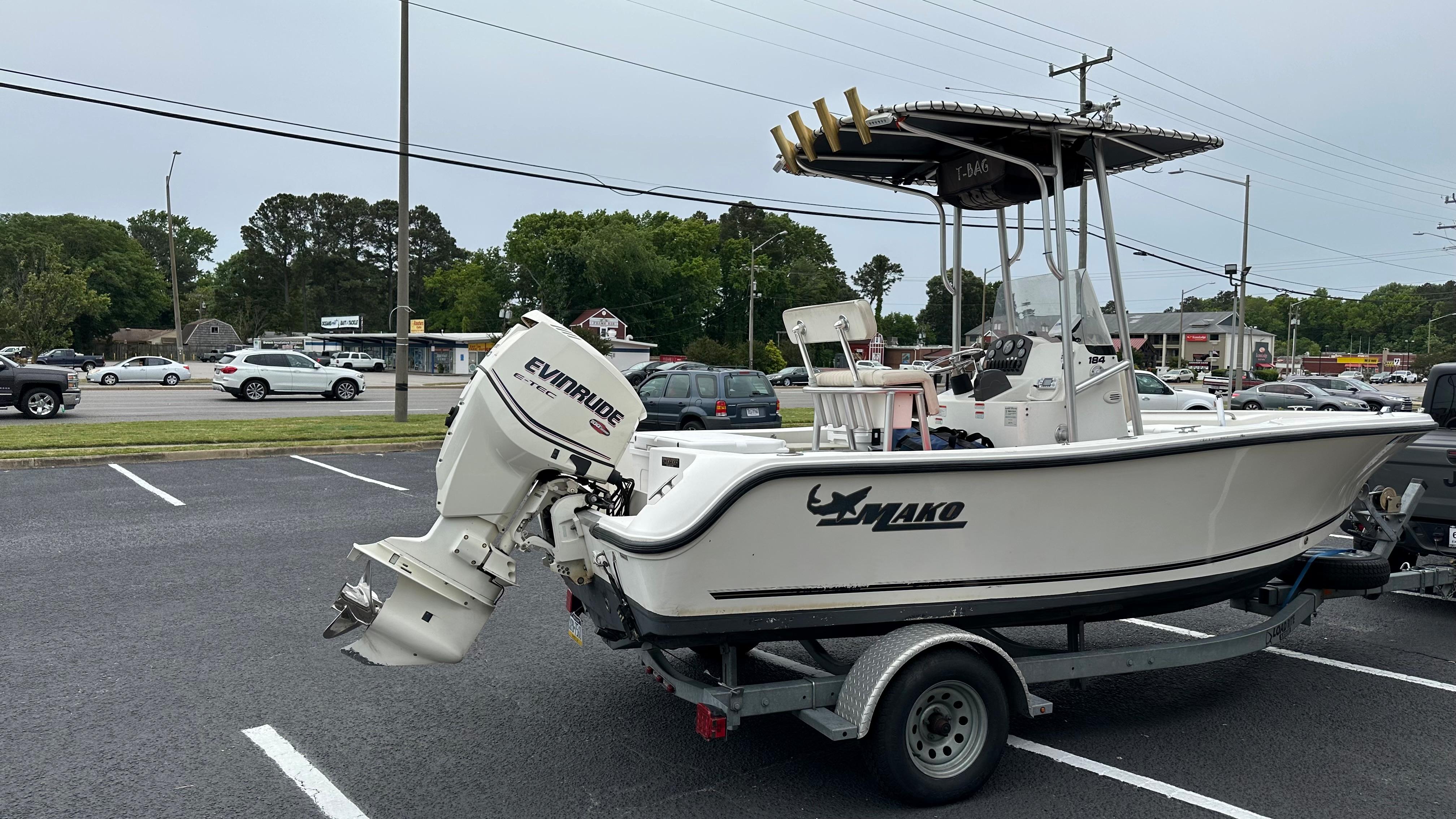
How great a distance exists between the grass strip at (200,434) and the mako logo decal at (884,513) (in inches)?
509

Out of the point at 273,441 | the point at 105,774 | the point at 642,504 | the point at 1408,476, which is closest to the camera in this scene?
the point at 105,774

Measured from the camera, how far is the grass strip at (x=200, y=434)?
13914 mm

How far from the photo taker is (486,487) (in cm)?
382

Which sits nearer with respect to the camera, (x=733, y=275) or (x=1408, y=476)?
(x=1408, y=476)

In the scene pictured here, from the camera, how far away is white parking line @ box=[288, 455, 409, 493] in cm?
1123

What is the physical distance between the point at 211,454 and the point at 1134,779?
13.3 meters

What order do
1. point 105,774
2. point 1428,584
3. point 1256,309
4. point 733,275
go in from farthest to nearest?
point 1256,309
point 733,275
point 1428,584
point 105,774

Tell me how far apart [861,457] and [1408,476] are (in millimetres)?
4831

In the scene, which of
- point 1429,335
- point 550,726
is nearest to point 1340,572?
point 550,726

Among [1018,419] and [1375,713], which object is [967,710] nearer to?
[1018,419]

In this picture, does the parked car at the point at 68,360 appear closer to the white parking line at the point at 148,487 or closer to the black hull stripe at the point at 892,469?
the white parking line at the point at 148,487

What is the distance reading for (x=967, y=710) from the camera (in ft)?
12.3

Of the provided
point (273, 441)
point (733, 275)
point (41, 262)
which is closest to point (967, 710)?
point (273, 441)

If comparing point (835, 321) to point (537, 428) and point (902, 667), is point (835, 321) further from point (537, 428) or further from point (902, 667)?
point (902, 667)
